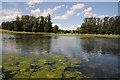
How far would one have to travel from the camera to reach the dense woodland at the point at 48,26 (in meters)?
124

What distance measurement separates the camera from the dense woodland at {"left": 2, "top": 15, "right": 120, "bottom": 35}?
406 ft

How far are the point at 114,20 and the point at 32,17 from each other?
193 feet

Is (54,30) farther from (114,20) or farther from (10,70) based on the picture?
(10,70)

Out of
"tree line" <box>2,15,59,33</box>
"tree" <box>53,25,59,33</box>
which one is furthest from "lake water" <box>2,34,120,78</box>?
"tree" <box>53,25,59,33</box>

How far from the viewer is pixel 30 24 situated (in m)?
125

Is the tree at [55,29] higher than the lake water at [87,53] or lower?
higher

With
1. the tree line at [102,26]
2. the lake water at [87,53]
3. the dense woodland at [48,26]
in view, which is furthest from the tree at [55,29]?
the lake water at [87,53]

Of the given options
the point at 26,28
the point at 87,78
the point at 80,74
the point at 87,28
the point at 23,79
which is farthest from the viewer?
the point at 87,28

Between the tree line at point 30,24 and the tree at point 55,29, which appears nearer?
the tree line at point 30,24

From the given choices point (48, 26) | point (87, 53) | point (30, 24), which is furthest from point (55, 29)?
point (87, 53)

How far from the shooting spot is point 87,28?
134 meters

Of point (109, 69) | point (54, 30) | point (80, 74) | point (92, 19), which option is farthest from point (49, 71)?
point (92, 19)

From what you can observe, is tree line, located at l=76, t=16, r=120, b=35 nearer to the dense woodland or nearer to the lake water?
the dense woodland

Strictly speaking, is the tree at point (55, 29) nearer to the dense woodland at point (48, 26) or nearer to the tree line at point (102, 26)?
the dense woodland at point (48, 26)
